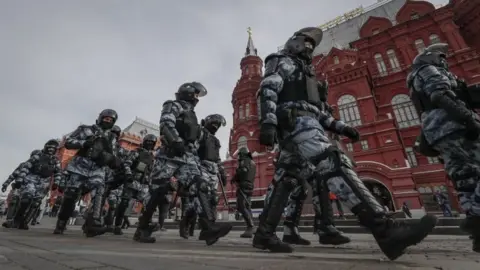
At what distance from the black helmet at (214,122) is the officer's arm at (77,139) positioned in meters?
2.58

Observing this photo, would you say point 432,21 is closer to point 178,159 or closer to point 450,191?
point 450,191

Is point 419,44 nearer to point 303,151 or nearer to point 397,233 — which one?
point 303,151

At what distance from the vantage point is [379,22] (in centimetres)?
2678

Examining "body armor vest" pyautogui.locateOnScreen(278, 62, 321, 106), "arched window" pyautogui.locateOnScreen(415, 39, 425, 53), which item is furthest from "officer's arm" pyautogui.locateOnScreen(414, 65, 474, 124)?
"arched window" pyautogui.locateOnScreen(415, 39, 425, 53)

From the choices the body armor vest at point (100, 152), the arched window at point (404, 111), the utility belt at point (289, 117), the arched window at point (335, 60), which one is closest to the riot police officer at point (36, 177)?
the body armor vest at point (100, 152)

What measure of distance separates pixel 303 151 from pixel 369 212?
0.84 meters

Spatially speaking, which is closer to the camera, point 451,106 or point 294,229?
point 451,106

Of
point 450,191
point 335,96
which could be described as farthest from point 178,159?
point 335,96

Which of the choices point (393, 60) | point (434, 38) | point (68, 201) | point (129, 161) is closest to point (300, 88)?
point (68, 201)

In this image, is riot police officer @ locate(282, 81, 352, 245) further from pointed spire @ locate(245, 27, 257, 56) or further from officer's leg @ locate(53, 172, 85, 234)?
pointed spire @ locate(245, 27, 257, 56)

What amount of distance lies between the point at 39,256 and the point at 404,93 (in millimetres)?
26187

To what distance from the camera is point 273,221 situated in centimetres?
259

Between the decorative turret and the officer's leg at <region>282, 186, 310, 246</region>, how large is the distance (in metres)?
20.3

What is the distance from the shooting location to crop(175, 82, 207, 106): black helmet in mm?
4418
